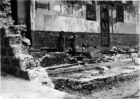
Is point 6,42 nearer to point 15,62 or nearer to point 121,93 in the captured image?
point 15,62

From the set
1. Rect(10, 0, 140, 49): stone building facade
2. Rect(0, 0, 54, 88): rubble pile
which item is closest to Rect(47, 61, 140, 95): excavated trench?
Rect(0, 0, 54, 88): rubble pile

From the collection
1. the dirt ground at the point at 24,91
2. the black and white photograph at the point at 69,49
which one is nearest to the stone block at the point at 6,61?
the black and white photograph at the point at 69,49

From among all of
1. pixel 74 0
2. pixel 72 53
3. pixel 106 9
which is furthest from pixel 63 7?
pixel 106 9

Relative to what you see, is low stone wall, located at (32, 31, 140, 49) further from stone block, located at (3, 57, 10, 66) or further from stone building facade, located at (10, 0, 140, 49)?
stone block, located at (3, 57, 10, 66)

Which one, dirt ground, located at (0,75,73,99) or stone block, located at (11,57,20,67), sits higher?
stone block, located at (11,57,20,67)

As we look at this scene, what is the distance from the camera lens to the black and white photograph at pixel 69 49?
24.7 feet

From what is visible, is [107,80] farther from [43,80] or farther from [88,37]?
[88,37]

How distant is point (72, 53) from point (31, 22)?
8.42 feet

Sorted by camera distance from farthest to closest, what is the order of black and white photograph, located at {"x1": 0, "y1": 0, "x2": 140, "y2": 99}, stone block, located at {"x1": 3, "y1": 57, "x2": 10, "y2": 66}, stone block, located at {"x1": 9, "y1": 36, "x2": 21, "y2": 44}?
stone block, located at {"x1": 3, "y1": 57, "x2": 10, "y2": 66}, stone block, located at {"x1": 9, "y1": 36, "x2": 21, "y2": 44}, black and white photograph, located at {"x1": 0, "y1": 0, "x2": 140, "y2": 99}

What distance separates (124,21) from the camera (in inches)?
669

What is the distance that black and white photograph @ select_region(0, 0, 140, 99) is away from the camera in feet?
24.7

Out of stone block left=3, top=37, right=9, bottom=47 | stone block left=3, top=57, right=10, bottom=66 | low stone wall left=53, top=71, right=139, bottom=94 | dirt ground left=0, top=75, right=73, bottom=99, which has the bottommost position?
low stone wall left=53, top=71, right=139, bottom=94

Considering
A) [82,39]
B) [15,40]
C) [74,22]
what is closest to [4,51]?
[15,40]

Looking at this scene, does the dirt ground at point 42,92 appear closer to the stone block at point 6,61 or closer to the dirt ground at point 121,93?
the dirt ground at point 121,93
